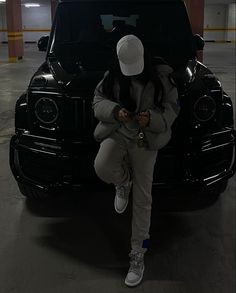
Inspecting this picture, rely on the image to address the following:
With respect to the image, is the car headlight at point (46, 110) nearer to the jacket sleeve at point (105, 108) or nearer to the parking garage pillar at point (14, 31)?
the jacket sleeve at point (105, 108)

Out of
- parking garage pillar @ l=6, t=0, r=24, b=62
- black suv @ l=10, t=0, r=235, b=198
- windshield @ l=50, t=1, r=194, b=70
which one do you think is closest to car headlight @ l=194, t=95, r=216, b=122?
black suv @ l=10, t=0, r=235, b=198

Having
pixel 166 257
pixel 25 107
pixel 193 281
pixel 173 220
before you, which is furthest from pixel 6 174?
pixel 193 281

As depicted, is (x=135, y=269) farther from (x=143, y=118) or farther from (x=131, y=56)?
(x=131, y=56)

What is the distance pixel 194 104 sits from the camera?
2996mm

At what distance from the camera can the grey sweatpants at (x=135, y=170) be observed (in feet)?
7.98

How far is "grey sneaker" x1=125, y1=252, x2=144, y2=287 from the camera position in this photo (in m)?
2.50

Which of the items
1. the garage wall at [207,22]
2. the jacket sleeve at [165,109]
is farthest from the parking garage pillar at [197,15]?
the garage wall at [207,22]

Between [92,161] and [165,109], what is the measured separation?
2.47ft

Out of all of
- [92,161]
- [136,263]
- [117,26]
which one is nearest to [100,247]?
[136,263]

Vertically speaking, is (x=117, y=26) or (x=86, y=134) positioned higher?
(x=117, y=26)

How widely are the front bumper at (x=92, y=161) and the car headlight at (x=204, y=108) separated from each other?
0.45ft

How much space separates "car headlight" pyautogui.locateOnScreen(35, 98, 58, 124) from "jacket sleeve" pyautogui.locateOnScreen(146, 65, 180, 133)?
91 cm

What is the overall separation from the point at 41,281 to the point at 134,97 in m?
1.19

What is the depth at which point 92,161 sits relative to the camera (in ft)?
9.59
